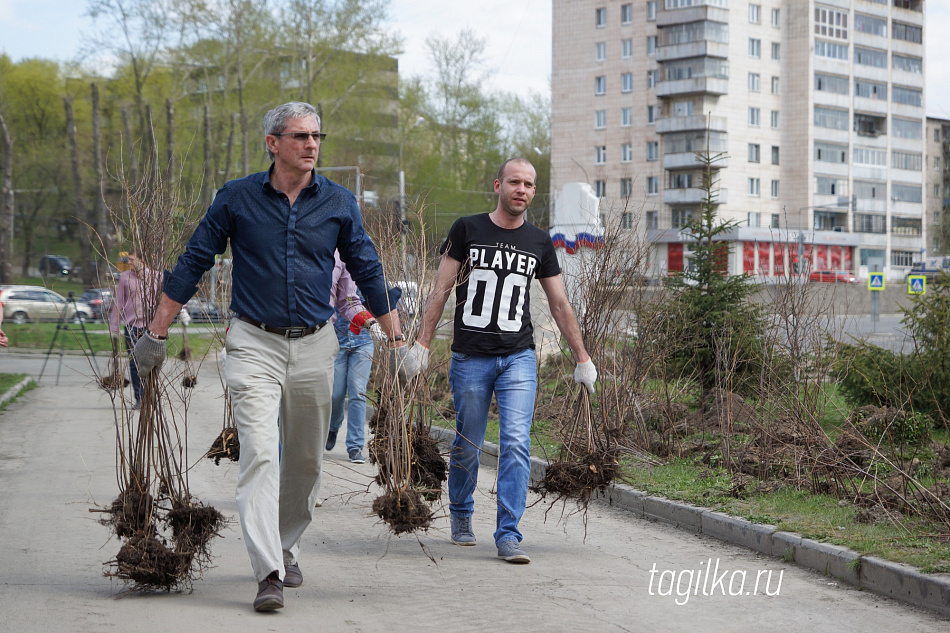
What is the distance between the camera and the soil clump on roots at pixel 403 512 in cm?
536

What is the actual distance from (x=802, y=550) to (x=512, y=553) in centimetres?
167

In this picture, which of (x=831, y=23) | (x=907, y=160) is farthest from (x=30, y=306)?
(x=907, y=160)

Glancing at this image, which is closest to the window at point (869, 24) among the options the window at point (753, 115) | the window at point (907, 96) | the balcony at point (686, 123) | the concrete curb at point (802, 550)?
the window at point (907, 96)

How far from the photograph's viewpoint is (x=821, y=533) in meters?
6.15

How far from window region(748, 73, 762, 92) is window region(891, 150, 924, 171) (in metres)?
16.9

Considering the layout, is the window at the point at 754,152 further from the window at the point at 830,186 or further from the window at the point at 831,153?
the window at the point at 830,186

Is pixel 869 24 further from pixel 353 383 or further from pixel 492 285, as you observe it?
pixel 492 285

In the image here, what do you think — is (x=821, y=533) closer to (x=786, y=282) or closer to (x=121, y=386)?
(x=786, y=282)

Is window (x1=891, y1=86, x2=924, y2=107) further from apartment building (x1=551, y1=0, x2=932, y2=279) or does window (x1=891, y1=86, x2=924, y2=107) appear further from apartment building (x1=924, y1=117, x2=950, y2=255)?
apartment building (x1=924, y1=117, x2=950, y2=255)

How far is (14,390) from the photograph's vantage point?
16000 mm

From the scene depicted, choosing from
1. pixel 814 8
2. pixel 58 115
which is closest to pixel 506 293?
pixel 58 115

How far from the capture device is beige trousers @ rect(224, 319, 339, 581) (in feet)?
15.2

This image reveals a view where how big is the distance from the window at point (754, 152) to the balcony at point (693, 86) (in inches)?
179

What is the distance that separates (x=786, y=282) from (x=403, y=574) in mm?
4498
